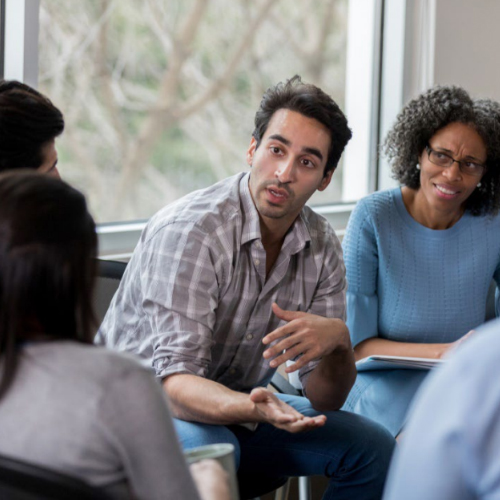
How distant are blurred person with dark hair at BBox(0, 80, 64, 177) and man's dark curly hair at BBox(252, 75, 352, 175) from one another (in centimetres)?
53

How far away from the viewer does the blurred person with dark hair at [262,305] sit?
5.68 ft

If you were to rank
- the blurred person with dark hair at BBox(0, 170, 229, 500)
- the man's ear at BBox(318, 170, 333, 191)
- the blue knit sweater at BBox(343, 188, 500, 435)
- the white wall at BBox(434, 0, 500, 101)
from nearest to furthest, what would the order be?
the blurred person with dark hair at BBox(0, 170, 229, 500) < the man's ear at BBox(318, 170, 333, 191) < the blue knit sweater at BBox(343, 188, 500, 435) < the white wall at BBox(434, 0, 500, 101)

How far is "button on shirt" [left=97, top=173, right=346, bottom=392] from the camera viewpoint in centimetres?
175

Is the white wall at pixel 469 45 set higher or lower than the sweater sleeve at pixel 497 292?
higher

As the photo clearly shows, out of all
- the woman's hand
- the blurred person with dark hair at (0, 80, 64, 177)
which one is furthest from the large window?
the woman's hand

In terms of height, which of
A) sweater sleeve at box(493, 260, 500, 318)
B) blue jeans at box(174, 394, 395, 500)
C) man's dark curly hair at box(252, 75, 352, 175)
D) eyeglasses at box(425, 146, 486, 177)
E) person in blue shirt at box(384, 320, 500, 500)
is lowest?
blue jeans at box(174, 394, 395, 500)

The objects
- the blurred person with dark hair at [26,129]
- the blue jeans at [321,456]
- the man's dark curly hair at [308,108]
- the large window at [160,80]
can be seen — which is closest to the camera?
the blurred person with dark hair at [26,129]

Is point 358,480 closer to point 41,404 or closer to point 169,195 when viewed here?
point 41,404

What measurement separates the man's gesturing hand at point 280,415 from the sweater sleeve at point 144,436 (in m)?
0.52

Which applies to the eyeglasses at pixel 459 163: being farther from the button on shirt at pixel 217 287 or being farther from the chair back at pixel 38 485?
the chair back at pixel 38 485

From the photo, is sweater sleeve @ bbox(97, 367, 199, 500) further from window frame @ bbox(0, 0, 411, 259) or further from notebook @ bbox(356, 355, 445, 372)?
window frame @ bbox(0, 0, 411, 259)

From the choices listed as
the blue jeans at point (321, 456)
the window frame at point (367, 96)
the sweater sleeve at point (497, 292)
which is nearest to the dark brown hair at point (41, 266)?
the blue jeans at point (321, 456)

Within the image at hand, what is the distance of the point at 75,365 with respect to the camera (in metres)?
0.93

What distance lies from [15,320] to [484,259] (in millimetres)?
1839
